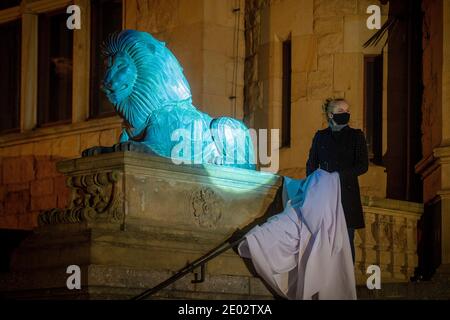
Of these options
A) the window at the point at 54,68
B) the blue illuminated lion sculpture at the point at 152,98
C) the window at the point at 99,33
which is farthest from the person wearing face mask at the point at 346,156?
the window at the point at 54,68

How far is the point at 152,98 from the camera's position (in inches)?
496

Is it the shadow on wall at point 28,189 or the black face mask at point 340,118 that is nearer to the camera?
the black face mask at point 340,118

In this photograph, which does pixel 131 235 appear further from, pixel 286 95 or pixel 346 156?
pixel 286 95

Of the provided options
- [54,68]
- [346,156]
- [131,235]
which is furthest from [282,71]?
[131,235]

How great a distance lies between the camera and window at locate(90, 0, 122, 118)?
A: 64.0 feet

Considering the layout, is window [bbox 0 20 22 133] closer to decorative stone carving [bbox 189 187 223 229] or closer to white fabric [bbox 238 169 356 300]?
decorative stone carving [bbox 189 187 223 229]

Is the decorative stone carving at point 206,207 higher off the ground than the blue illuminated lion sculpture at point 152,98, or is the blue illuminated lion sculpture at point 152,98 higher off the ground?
the blue illuminated lion sculpture at point 152,98

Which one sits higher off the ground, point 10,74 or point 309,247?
point 10,74

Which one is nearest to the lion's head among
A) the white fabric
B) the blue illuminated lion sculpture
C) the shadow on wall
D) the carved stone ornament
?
the blue illuminated lion sculpture

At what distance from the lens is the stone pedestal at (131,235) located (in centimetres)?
1084

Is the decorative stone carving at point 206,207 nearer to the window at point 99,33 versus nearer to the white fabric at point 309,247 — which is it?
the white fabric at point 309,247

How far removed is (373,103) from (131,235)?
671 cm

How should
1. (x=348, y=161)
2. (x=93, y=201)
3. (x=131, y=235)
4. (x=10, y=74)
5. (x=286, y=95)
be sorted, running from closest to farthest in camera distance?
1. (x=131, y=235)
2. (x=93, y=201)
3. (x=348, y=161)
4. (x=286, y=95)
5. (x=10, y=74)

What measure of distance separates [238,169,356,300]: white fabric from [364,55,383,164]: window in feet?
17.5
